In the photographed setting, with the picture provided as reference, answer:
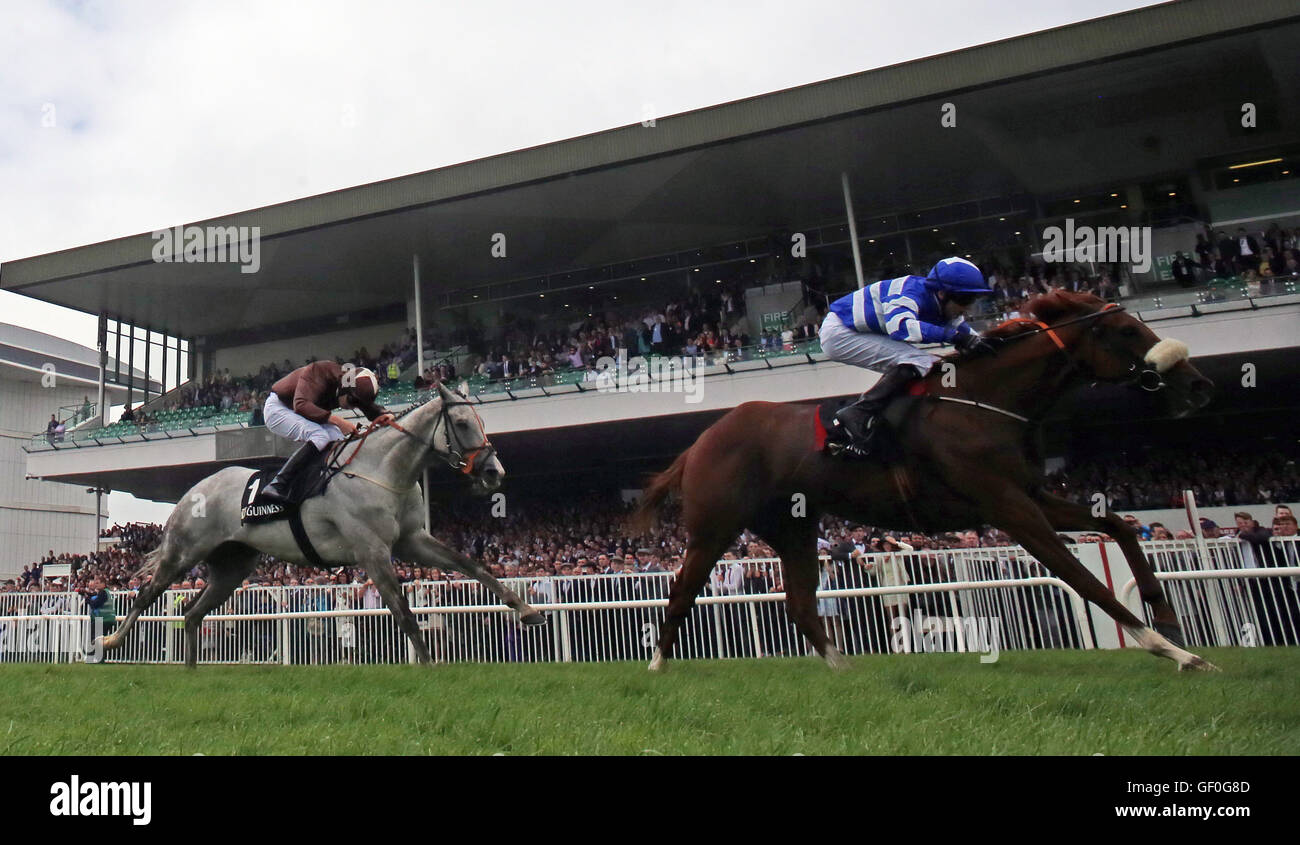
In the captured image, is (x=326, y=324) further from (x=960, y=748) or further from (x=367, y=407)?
(x=960, y=748)

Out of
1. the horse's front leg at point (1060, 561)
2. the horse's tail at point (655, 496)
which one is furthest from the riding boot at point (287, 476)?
the horse's front leg at point (1060, 561)

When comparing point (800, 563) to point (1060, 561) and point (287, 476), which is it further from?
point (287, 476)

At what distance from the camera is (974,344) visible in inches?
212

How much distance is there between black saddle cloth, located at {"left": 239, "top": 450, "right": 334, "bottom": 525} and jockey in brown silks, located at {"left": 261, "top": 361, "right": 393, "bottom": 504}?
51 millimetres

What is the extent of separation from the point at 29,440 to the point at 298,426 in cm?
3623

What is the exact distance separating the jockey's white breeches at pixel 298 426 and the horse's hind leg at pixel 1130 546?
5799 mm

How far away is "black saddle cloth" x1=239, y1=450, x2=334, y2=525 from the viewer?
745 cm

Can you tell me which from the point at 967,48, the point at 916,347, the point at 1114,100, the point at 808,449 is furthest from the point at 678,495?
the point at 1114,100

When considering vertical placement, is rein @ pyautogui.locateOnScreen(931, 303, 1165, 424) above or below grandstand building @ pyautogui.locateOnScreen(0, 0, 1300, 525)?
below

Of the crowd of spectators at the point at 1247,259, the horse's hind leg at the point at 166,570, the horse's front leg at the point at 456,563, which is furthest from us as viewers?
the crowd of spectators at the point at 1247,259

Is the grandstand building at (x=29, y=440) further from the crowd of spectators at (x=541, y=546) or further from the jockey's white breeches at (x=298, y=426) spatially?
the jockey's white breeches at (x=298, y=426)

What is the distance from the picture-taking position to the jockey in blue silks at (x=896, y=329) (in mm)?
5453

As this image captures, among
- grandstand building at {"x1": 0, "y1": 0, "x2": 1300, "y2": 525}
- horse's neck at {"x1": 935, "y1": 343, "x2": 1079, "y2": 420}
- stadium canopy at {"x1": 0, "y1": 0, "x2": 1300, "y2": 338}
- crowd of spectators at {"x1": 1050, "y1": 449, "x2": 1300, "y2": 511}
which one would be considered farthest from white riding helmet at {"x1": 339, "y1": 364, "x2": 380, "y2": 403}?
stadium canopy at {"x1": 0, "y1": 0, "x2": 1300, "y2": 338}

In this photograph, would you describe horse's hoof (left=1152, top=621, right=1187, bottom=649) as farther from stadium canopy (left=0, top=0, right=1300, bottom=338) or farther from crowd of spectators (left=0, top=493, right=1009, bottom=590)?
stadium canopy (left=0, top=0, right=1300, bottom=338)
